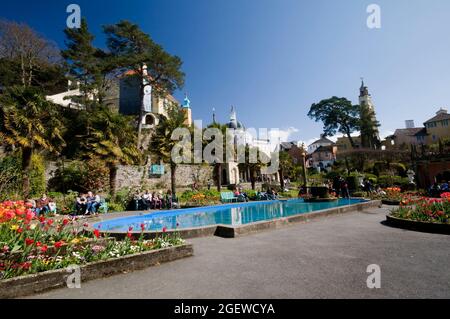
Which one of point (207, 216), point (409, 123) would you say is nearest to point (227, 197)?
point (207, 216)

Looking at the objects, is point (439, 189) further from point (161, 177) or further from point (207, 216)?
Answer: point (161, 177)

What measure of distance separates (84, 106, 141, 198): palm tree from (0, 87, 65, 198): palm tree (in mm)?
3541

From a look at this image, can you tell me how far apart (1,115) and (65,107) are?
1663 cm

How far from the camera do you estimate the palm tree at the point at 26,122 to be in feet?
51.9

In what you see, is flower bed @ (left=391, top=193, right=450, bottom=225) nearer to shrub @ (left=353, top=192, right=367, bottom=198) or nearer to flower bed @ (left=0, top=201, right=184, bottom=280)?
flower bed @ (left=0, top=201, right=184, bottom=280)

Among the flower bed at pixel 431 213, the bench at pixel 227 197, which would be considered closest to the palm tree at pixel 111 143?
the bench at pixel 227 197

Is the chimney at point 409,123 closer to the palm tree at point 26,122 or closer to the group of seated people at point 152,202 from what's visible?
the group of seated people at point 152,202

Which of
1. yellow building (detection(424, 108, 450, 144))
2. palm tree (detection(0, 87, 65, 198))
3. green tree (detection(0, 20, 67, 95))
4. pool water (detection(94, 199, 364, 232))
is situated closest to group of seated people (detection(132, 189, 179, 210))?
pool water (detection(94, 199, 364, 232))

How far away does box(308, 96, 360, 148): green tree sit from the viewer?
2469 inches

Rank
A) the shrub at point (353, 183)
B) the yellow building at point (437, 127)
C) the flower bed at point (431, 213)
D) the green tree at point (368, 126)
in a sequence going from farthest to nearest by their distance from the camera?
the green tree at point (368, 126), the yellow building at point (437, 127), the shrub at point (353, 183), the flower bed at point (431, 213)

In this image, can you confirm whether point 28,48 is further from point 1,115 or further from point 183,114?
point 183,114

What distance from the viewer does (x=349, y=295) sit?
3.78m

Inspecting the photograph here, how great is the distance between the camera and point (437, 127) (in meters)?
61.9

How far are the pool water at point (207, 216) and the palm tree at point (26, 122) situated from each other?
280 inches
